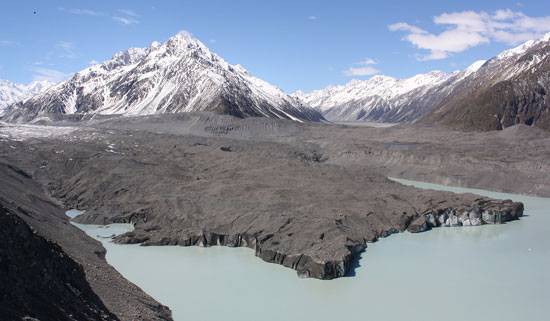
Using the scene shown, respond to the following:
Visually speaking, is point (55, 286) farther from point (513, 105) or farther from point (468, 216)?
point (513, 105)

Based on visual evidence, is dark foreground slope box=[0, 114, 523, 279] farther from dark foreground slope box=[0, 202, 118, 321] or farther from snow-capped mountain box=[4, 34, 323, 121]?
snow-capped mountain box=[4, 34, 323, 121]

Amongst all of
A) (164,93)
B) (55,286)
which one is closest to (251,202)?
(55,286)

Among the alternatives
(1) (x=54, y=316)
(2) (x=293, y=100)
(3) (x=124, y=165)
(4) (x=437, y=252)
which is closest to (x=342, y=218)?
(4) (x=437, y=252)

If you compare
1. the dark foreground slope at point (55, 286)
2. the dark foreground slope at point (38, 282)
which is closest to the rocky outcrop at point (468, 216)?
the dark foreground slope at point (55, 286)

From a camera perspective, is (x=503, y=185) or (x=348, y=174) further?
(x=503, y=185)

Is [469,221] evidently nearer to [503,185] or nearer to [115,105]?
[503,185]

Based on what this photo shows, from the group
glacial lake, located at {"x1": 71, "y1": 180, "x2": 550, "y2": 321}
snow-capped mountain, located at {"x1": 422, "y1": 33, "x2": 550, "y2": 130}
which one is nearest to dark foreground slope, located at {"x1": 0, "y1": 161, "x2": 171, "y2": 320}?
glacial lake, located at {"x1": 71, "y1": 180, "x2": 550, "y2": 321}

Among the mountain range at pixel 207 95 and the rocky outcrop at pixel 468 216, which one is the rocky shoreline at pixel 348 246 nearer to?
the rocky outcrop at pixel 468 216
